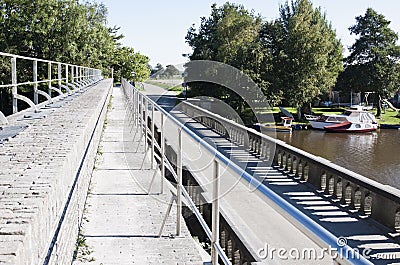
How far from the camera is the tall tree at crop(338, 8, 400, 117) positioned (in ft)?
143

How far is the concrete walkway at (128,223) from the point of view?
3.84m

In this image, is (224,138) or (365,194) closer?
(365,194)

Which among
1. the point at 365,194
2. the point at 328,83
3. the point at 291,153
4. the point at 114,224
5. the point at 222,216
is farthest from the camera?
the point at 328,83

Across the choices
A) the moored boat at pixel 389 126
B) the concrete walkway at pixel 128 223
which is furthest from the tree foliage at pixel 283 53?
the concrete walkway at pixel 128 223

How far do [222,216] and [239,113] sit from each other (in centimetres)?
3087

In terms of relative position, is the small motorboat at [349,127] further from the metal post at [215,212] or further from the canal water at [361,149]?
the metal post at [215,212]

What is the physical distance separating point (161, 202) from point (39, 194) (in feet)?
10.1

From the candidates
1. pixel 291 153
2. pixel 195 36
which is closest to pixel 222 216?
pixel 291 153

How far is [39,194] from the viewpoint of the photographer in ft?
7.71

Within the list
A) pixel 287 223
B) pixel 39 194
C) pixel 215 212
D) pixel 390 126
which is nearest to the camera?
pixel 39 194

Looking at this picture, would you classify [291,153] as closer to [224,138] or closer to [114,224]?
[224,138]

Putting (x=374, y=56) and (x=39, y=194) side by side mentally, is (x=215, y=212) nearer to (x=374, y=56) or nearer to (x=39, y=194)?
(x=39, y=194)

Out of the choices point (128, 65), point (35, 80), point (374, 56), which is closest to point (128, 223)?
point (35, 80)

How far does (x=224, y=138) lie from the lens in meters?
16.6
